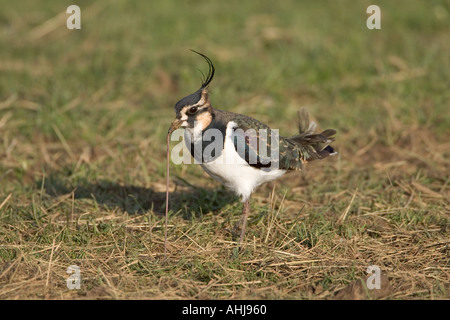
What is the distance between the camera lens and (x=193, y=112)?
4.89 metres

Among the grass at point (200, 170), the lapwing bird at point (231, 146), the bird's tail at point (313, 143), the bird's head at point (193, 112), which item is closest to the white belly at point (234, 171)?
the lapwing bird at point (231, 146)

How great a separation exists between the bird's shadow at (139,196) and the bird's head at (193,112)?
0.87m

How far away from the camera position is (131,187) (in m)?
6.02

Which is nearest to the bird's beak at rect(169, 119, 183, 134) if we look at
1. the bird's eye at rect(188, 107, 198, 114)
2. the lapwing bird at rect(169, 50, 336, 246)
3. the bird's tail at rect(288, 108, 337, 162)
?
the lapwing bird at rect(169, 50, 336, 246)

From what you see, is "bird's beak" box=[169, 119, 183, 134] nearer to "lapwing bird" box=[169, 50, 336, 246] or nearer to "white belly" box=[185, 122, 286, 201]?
"lapwing bird" box=[169, 50, 336, 246]

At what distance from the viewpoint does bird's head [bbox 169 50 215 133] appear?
4.86m

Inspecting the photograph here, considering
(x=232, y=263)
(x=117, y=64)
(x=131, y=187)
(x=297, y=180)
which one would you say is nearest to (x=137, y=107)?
(x=117, y=64)

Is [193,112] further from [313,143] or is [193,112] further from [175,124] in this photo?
[313,143]

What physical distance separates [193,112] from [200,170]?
1615 millimetres

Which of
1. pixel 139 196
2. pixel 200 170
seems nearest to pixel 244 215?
pixel 139 196

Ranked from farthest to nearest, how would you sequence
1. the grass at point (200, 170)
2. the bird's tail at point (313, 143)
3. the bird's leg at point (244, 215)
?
the bird's tail at point (313, 143) < the bird's leg at point (244, 215) < the grass at point (200, 170)

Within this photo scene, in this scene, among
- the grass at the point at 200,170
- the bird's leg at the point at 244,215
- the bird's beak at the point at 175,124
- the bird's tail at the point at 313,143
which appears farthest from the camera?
the bird's tail at the point at 313,143

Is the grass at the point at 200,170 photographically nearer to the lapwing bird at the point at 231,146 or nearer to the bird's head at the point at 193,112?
the lapwing bird at the point at 231,146

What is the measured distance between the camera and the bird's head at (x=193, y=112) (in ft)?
15.9
